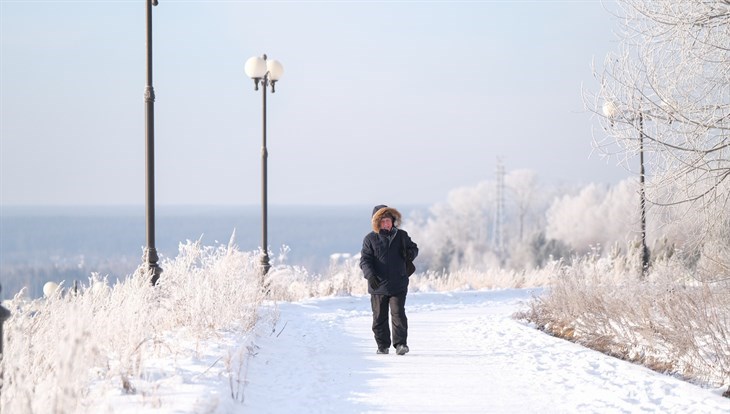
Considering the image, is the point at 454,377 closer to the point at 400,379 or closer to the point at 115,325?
the point at 400,379

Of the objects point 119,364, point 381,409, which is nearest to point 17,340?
point 119,364

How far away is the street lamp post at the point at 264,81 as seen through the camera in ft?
52.8

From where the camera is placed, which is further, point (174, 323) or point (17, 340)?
point (174, 323)

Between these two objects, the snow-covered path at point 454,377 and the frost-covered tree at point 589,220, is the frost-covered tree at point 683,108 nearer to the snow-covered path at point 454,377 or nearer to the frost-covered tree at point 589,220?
the snow-covered path at point 454,377

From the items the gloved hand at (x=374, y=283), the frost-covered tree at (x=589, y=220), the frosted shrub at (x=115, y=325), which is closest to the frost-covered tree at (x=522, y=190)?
the frost-covered tree at (x=589, y=220)

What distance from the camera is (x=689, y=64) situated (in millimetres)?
9094

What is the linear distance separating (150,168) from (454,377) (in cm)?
563

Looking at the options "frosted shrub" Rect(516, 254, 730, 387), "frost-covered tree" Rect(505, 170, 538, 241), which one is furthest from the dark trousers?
"frost-covered tree" Rect(505, 170, 538, 241)

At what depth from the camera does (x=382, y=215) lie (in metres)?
9.12

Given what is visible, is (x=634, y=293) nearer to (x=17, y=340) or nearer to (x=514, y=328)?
(x=514, y=328)

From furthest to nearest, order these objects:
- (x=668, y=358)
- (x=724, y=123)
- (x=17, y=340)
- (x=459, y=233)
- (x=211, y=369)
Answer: (x=459, y=233) < (x=724, y=123) < (x=668, y=358) < (x=211, y=369) < (x=17, y=340)

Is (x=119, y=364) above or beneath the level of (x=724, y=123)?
beneath

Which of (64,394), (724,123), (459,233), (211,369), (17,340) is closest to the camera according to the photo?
(64,394)

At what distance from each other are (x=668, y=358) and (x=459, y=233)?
275 ft
